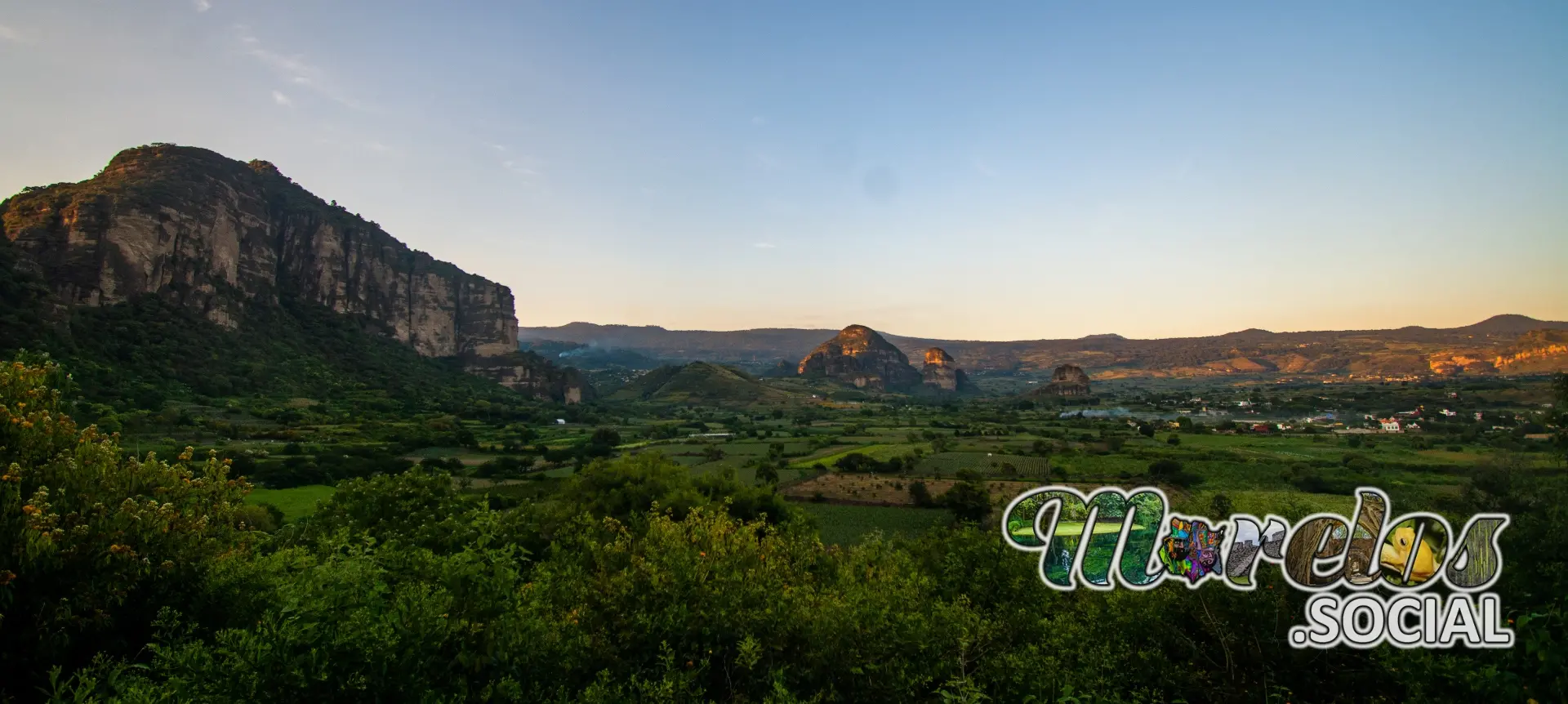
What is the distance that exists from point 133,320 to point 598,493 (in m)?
144

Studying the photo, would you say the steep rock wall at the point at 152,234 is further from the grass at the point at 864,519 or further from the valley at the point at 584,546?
the grass at the point at 864,519

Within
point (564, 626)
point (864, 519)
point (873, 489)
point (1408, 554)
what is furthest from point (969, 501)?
point (564, 626)

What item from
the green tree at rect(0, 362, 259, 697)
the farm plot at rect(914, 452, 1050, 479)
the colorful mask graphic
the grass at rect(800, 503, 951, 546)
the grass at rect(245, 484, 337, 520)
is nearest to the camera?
the green tree at rect(0, 362, 259, 697)

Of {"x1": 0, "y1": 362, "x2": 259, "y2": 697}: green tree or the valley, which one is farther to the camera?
the valley

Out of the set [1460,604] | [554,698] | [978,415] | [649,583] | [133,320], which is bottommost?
[978,415]

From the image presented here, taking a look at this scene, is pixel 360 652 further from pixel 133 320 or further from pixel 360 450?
pixel 133 320

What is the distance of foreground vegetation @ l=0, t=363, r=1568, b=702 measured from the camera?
1174 centimetres

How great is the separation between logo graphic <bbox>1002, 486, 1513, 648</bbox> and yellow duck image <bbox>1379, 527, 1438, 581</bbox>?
2 centimetres

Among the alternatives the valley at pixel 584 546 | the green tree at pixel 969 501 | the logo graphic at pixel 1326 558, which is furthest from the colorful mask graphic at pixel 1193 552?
the green tree at pixel 969 501

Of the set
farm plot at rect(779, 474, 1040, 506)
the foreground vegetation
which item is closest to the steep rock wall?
farm plot at rect(779, 474, 1040, 506)

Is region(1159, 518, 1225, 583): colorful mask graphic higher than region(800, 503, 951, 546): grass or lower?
higher

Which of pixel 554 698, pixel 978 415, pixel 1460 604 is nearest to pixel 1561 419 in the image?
pixel 1460 604

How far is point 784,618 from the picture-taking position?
16.5m

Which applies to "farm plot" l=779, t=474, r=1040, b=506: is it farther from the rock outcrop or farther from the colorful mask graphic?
the rock outcrop
